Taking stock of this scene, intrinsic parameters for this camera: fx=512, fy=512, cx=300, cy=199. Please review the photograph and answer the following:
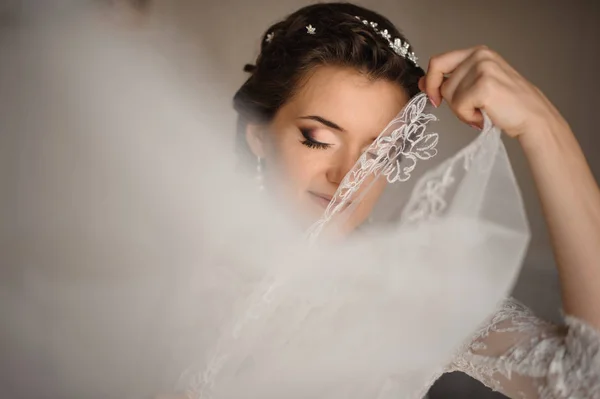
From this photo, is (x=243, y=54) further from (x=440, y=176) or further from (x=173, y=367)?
(x=440, y=176)

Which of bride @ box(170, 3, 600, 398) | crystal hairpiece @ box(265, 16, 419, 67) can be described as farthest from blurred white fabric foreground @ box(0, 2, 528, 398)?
crystal hairpiece @ box(265, 16, 419, 67)

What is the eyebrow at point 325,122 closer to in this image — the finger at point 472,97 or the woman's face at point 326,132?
the woman's face at point 326,132

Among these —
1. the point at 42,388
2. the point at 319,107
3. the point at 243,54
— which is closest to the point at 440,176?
the point at 319,107

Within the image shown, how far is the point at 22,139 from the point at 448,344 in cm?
94

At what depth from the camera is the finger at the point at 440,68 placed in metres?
0.70

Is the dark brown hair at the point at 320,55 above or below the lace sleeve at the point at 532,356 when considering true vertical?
above

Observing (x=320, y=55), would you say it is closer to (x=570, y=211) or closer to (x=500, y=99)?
(x=500, y=99)

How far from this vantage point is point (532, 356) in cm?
67

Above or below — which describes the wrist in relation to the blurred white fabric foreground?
above

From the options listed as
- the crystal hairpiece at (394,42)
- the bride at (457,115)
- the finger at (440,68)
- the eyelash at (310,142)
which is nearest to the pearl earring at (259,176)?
the bride at (457,115)

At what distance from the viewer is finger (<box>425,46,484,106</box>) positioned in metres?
0.70

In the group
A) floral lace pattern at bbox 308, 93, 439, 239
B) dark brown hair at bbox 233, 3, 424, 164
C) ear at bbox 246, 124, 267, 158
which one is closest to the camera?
floral lace pattern at bbox 308, 93, 439, 239

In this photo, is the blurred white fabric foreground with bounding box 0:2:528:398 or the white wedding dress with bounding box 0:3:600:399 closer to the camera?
the white wedding dress with bounding box 0:3:600:399

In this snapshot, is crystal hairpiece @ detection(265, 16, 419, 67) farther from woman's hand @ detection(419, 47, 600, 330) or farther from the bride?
woman's hand @ detection(419, 47, 600, 330)
